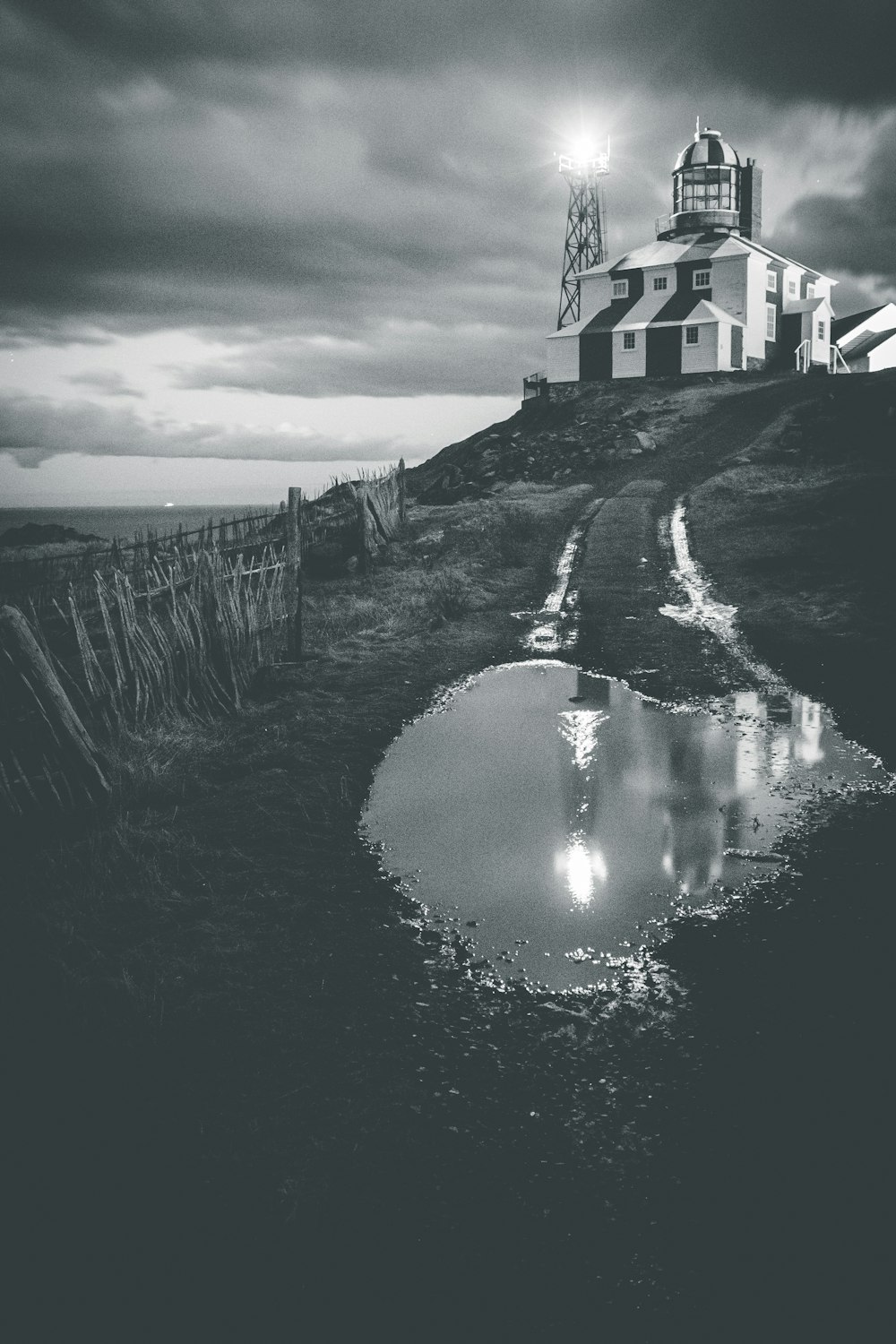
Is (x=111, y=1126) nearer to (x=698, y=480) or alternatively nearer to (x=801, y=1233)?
(x=801, y=1233)

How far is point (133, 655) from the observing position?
850cm

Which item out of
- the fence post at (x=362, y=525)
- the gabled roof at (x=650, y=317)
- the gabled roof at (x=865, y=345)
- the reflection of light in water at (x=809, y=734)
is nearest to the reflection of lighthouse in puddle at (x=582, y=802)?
the reflection of light in water at (x=809, y=734)

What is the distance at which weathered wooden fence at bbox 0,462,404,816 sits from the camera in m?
6.46

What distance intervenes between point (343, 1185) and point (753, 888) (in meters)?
3.21

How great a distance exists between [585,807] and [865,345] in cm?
5608

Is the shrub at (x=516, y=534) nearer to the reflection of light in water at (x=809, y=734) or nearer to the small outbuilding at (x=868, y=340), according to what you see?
the reflection of light in water at (x=809, y=734)

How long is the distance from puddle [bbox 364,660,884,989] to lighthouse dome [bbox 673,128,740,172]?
54.2 meters

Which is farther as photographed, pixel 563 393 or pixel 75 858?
pixel 563 393

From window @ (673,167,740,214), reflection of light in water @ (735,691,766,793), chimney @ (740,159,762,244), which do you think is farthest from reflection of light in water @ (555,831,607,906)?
chimney @ (740,159,762,244)

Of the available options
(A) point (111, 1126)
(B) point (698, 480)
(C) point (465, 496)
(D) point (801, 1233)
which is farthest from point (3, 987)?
(C) point (465, 496)

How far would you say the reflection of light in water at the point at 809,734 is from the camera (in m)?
7.36

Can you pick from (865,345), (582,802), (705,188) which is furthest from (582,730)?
(705,188)

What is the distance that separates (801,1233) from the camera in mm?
3010

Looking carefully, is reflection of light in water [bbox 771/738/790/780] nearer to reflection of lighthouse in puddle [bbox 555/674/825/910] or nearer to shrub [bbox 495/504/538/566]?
reflection of lighthouse in puddle [bbox 555/674/825/910]
